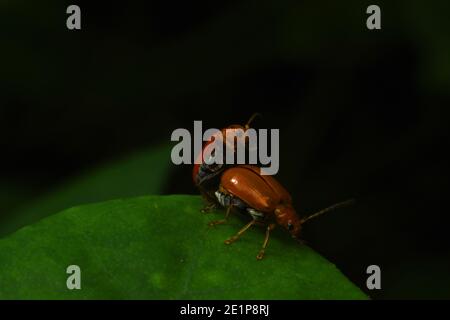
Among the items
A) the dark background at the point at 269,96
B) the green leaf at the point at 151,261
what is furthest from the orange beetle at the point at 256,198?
the dark background at the point at 269,96

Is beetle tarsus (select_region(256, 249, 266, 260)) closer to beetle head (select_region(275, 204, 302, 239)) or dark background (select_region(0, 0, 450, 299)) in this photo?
beetle head (select_region(275, 204, 302, 239))

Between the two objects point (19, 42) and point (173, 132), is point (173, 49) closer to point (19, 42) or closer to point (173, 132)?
point (173, 132)

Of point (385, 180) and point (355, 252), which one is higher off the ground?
point (385, 180)

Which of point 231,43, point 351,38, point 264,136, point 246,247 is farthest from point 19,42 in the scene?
point 246,247

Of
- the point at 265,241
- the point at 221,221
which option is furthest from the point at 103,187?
the point at 265,241

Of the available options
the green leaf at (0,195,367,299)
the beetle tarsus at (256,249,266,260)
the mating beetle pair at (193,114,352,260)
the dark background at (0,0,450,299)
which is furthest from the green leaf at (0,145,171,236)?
the beetle tarsus at (256,249,266,260)
